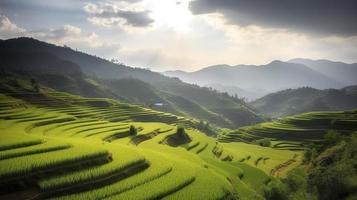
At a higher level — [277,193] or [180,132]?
[180,132]

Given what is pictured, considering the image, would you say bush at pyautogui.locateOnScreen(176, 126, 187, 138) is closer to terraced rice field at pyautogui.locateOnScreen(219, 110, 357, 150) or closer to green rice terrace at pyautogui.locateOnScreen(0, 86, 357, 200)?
green rice terrace at pyautogui.locateOnScreen(0, 86, 357, 200)

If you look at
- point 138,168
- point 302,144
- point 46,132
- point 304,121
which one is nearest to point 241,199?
point 138,168

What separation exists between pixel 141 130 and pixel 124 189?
44859mm

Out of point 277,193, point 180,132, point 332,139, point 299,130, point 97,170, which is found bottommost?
point 299,130

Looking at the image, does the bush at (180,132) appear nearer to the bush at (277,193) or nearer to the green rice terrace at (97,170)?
the green rice terrace at (97,170)

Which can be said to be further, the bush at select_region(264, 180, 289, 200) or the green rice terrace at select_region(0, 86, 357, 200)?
the bush at select_region(264, 180, 289, 200)

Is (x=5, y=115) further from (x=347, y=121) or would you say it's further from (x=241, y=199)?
(x=347, y=121)

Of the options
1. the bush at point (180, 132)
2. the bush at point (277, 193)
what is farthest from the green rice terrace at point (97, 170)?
the bush at point (180, 132)

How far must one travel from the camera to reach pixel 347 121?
404ft

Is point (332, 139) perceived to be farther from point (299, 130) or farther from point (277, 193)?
point (277, 193)

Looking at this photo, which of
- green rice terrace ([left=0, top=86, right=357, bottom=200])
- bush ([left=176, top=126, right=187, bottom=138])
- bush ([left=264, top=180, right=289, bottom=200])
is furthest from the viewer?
bush ([left=176, top=126, right=187, bottom=138])

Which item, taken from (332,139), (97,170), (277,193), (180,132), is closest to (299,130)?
(332,139)

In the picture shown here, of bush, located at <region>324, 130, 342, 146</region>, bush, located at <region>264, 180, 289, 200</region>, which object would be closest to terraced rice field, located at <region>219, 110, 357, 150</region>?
bush, located at <region>324, 130, 342, 146</region>

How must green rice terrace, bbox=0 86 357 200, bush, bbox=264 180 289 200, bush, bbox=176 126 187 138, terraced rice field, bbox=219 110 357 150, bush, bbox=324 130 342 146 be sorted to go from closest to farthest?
green rice terrace, bbox=0 86 357 200 < bush, bbox=264 180 289 200 < bush, bbox=176 126 187 138 < bush, bbox=324 130 342 146 < terraced rice field, bbox=219 110 357 150
